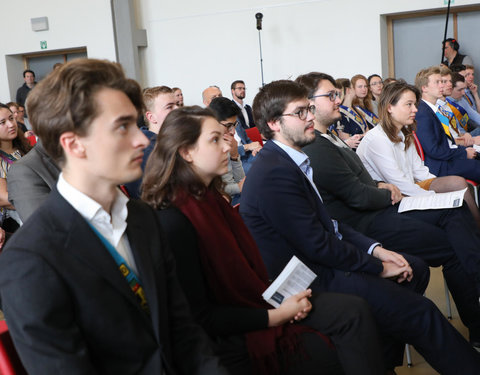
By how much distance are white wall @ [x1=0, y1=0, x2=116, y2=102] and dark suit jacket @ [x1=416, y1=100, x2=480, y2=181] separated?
7.03 metres

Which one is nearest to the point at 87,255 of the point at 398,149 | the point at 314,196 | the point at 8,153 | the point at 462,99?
the point at 314,196

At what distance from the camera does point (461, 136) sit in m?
5.03

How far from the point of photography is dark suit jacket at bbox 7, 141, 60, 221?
2318 millimetres

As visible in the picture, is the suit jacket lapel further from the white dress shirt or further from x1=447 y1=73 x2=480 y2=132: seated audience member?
x1=447 y1=73 x2=480 y2=132: seated audience member

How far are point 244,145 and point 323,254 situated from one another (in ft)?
10.4

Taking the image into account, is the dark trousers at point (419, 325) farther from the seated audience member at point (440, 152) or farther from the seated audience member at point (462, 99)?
the seated audience member at point (462, 99)

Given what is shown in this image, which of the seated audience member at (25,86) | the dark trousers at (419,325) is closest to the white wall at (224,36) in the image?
the seated audience member at (25,86)

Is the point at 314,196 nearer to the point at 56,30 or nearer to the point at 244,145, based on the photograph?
the point at 244,145

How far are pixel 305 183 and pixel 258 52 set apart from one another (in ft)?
25.9

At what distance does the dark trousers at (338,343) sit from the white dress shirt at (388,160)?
68.3 inches

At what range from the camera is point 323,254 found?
2096 mm

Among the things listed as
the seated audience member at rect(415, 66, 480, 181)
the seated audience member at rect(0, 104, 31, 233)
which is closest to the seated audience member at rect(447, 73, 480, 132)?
the seated audience member at rect(415, 66, 480, 181)

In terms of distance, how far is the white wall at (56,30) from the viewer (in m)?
10.0

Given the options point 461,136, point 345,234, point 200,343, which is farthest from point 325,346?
point 461,136
